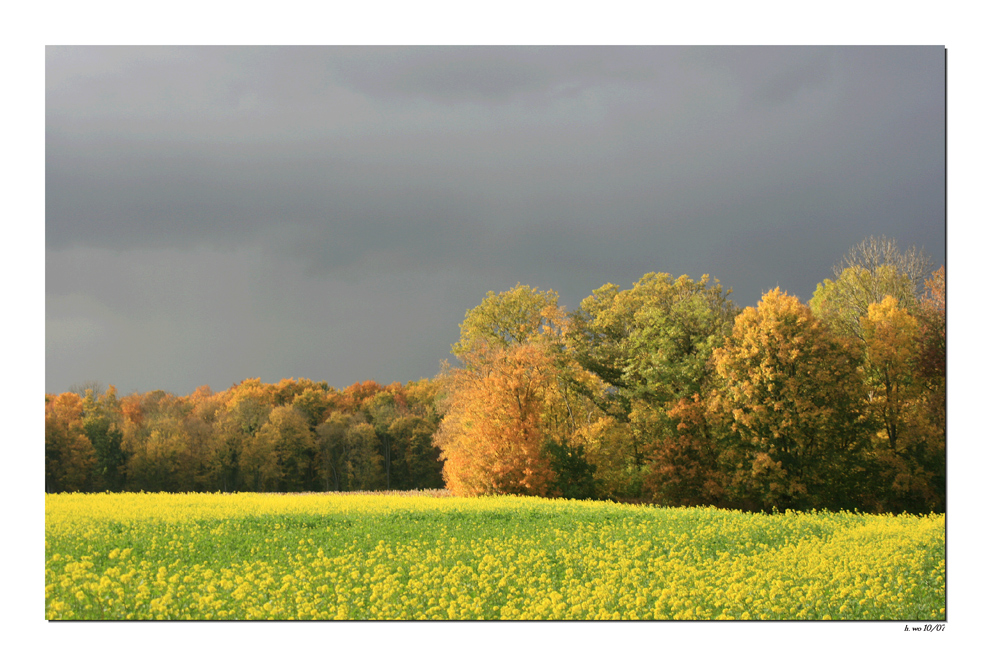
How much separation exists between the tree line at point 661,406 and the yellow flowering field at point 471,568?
2.27m

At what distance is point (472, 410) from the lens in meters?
22.6

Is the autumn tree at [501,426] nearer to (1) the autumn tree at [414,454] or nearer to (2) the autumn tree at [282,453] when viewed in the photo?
(2) the autumn tree at [282,453]

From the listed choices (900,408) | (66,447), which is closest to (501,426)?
(900,408)

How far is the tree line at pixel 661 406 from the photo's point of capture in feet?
50.2

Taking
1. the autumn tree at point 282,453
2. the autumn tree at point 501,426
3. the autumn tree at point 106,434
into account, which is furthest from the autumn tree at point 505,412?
the autumn tree at point 106,434

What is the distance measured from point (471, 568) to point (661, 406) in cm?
1661

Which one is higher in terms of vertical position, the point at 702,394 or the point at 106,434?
the point at 702,394

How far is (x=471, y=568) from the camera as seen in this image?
9.32 meters

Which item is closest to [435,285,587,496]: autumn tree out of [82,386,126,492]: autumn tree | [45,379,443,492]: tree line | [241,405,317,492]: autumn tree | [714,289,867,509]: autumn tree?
[45,379,443,492]: tree line

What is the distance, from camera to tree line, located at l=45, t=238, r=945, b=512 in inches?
602

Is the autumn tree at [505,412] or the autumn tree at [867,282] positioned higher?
the autumn tree at [867,282]

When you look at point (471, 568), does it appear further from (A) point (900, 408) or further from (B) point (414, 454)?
(B) point (414, 454)
